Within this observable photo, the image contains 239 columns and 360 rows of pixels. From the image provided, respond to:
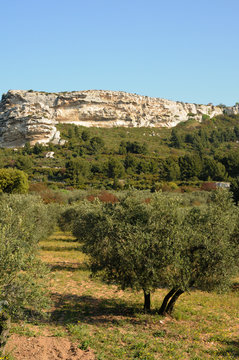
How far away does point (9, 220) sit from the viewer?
13.1 m

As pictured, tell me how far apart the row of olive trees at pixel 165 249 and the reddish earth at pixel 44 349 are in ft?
10.6

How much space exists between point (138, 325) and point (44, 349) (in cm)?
426

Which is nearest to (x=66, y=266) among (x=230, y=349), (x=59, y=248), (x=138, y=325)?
(x=59, y=248)

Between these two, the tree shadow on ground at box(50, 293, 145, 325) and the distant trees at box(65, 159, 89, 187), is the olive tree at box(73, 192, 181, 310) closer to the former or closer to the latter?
the tree shadow on ground at box(50, 293, 145, 325)

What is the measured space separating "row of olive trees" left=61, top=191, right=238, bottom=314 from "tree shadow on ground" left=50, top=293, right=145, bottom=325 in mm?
1220

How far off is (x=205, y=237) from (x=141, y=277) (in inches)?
125

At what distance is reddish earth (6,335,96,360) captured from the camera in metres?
9.25

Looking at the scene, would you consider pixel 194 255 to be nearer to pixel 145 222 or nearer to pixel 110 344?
pixel 145 222

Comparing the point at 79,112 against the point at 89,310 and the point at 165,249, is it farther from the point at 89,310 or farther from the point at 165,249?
the point at 165,249

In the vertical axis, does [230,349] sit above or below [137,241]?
below

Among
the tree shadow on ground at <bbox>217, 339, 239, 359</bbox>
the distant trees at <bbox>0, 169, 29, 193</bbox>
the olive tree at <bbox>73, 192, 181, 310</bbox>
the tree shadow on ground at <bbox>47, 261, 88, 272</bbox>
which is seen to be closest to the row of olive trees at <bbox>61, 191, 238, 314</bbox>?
the olive tree at <bbox>73, 192, 181, 310</bbox>

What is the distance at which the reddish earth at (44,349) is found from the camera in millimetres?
9246

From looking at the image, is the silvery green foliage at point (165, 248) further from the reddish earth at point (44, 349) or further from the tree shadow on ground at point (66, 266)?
the tree shadow on ground at point (66, 266)

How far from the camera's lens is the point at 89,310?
46.6ft
